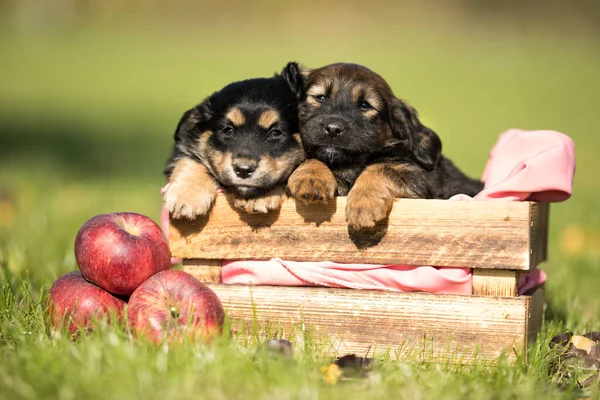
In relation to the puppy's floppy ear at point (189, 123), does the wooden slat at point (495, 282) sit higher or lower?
lower

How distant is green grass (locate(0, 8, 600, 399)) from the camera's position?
9.28 feet

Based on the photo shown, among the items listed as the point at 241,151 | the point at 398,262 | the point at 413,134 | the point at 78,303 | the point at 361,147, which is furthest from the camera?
the point at 413,134

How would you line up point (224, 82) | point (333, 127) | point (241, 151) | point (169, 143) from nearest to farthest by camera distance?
point (241, 151) < point (333, 127) < point (169, 143) < point (224, 82)

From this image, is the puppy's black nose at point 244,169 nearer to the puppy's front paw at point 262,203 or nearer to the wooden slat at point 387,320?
the puppy's front paw at point 262,203

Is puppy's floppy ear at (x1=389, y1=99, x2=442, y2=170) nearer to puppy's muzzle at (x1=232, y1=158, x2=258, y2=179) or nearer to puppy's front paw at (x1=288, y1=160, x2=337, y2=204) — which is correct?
puppy's front paw at (x1=288, y1=160, x2=337, y2=204)

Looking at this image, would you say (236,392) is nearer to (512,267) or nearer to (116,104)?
(512,267)

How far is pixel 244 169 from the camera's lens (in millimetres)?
3725

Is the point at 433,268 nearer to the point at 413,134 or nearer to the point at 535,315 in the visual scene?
the point at 535,315

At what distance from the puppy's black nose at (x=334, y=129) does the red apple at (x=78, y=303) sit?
4.56 ft

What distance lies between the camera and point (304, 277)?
3.75 m

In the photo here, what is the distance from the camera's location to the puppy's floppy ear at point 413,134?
427 centimetres

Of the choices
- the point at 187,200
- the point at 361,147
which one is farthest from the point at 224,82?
the point at 187,200

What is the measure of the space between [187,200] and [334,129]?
2.82 feet

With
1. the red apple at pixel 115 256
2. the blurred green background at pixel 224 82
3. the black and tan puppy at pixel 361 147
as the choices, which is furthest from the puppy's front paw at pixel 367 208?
the blurred green background at pixel 224 82
